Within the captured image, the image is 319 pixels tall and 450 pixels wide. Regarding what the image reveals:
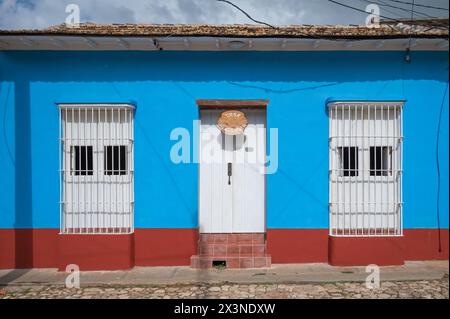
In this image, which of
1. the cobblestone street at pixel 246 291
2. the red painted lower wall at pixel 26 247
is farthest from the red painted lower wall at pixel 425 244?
the red painted lower wall at pixel 26 247

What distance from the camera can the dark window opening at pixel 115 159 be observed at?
5.93 m

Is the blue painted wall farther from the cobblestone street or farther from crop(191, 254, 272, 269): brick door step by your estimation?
→ the cobblestone street

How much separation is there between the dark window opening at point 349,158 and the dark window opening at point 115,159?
11.7 ft

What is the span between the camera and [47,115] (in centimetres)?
590

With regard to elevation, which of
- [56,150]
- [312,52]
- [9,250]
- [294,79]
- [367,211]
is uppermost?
[312,52]

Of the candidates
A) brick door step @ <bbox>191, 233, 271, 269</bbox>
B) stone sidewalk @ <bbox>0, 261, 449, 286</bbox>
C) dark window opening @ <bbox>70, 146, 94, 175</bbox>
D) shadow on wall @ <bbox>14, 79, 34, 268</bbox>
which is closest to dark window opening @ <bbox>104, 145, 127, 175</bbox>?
dark window opening @ <bbox>70, 146, 94, 175</bbox>

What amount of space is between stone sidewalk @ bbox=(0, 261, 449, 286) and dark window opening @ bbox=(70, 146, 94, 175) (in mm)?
1611

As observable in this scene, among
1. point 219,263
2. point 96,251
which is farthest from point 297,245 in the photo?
point 96,251

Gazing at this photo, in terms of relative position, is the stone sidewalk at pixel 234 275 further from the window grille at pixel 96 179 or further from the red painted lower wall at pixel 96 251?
the window grille at pixel 96 179

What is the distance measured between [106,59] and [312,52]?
337cm

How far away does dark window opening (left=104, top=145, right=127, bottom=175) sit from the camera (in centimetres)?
593

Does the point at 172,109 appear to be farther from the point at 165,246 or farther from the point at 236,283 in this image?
the point at 236,283
